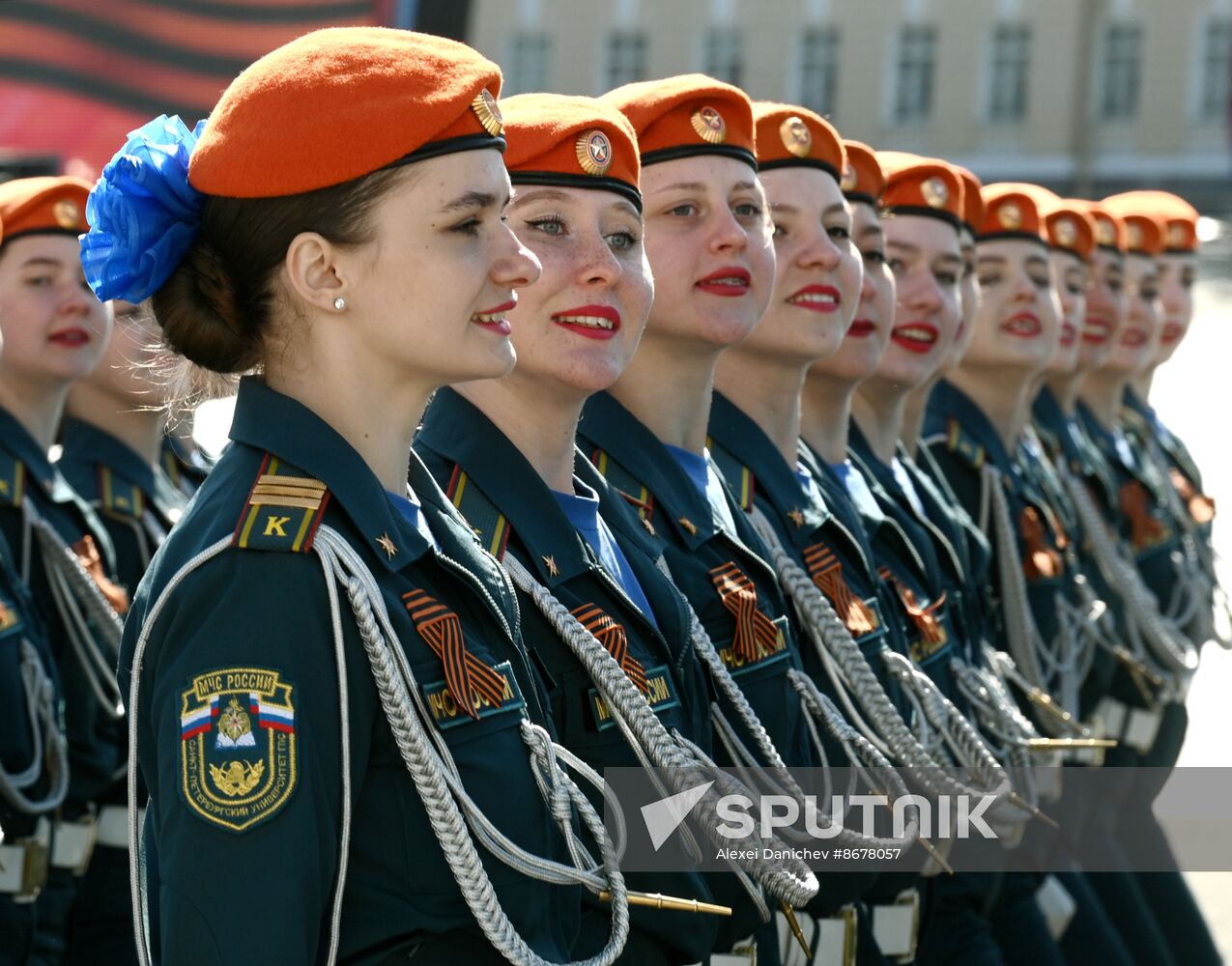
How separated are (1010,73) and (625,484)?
1266 inches

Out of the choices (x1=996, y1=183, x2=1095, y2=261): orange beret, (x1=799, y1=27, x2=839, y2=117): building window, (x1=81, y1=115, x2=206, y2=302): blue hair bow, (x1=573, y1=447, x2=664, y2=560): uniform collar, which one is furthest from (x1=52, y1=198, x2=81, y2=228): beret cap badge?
(x1=799, y1=27, x2=839, y2=117): building window

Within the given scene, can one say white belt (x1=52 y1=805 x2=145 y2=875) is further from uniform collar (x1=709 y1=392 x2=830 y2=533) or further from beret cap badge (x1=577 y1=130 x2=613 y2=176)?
beret cap badge (x1=577 y1=130 x2=613 y2=176)

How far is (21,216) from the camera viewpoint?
15.6ft

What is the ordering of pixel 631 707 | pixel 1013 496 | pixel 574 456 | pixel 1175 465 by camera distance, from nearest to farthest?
pixel 631 707, pixel 574 456, pixel 1013 496, pixel 1175 465

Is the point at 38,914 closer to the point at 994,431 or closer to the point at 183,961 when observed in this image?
the point at 183,961

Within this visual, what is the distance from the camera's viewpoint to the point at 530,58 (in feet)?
122

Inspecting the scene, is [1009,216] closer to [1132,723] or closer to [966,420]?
[966,420]

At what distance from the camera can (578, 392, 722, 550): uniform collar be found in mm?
3348

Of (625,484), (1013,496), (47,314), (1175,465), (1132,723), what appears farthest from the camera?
(1175,465)

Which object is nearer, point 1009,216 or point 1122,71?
point 1009,216

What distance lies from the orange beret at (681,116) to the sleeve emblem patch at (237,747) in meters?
1.66

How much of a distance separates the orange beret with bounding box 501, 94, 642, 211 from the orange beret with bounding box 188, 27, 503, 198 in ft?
1.92

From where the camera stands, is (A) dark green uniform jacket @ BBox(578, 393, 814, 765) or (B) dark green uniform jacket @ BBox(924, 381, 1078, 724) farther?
(B) dark green uniform jacket @ BBox(924, 381, 1078, 724)

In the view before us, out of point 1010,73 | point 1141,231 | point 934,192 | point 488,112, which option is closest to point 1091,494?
point 1141,231
